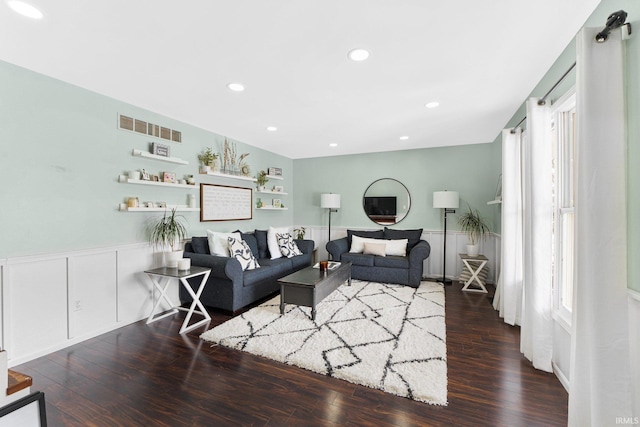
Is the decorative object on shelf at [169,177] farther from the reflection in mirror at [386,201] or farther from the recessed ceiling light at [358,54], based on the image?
the reflection in mirror at [386,201]

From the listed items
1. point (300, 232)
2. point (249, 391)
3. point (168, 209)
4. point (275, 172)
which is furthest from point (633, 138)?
point (300, 232)

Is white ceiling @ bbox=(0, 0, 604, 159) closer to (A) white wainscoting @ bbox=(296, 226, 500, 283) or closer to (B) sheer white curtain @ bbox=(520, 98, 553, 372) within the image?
(B) sheer white curtain @ bbox=(520, 98, 553, 372)

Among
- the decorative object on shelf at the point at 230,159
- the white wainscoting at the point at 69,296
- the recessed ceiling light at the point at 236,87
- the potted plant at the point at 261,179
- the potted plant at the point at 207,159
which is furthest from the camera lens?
the potted plant at the point at 261,179

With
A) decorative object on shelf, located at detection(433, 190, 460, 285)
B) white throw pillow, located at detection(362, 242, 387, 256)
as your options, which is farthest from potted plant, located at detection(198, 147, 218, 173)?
decorative object on shelf, located at detection(433, 190, 460, 285)

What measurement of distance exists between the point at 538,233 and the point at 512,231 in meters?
0.96

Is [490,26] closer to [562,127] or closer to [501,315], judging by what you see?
[562,127]

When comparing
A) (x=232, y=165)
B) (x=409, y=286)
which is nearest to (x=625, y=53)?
(x=409, y=286)

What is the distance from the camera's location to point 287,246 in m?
4.68

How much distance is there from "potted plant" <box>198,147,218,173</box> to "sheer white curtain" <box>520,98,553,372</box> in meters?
3.77

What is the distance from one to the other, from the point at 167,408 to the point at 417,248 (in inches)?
151

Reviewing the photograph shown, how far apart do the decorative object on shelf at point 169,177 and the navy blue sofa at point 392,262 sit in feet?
8.83

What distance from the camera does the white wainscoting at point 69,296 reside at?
230 centimetres

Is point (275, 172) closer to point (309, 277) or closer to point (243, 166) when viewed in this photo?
point (243, 166)

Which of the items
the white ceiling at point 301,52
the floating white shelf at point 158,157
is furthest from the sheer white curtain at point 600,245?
the floating white shelf at point 158,157
